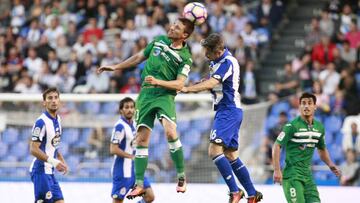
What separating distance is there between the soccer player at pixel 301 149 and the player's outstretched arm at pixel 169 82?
159 cm

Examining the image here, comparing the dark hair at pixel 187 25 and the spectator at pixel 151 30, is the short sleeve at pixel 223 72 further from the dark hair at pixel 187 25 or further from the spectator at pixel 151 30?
the spectator at pixel 151 30

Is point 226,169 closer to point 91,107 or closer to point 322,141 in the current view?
point 322,141

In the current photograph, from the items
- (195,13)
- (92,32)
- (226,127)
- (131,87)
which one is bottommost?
(226,127)

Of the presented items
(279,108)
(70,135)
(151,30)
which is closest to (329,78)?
(279,108)

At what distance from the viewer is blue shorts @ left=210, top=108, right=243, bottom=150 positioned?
41.2ft

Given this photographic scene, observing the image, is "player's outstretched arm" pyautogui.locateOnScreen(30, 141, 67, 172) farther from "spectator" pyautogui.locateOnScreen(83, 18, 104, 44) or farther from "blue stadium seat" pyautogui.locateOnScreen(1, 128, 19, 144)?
"spectator" pyautogui.locateOnScreen(83, 18, 104, 44)

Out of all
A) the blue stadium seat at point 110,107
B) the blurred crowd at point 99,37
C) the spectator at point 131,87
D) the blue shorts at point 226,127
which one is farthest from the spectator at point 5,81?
the blue shorts at point 226,127

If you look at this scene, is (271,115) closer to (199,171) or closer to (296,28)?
(199,171)

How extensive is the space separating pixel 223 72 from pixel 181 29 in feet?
2.43

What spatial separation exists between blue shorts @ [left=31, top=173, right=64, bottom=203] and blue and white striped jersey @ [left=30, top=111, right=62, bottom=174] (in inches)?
3.1

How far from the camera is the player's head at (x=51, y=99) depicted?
43.2 feet

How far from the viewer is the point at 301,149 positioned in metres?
13.1

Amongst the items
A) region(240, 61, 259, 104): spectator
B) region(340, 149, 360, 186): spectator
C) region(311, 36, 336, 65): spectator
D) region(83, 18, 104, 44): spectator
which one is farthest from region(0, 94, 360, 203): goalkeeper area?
region(83, 18, 104, 44): spectator

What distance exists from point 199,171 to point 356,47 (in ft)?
16.0
